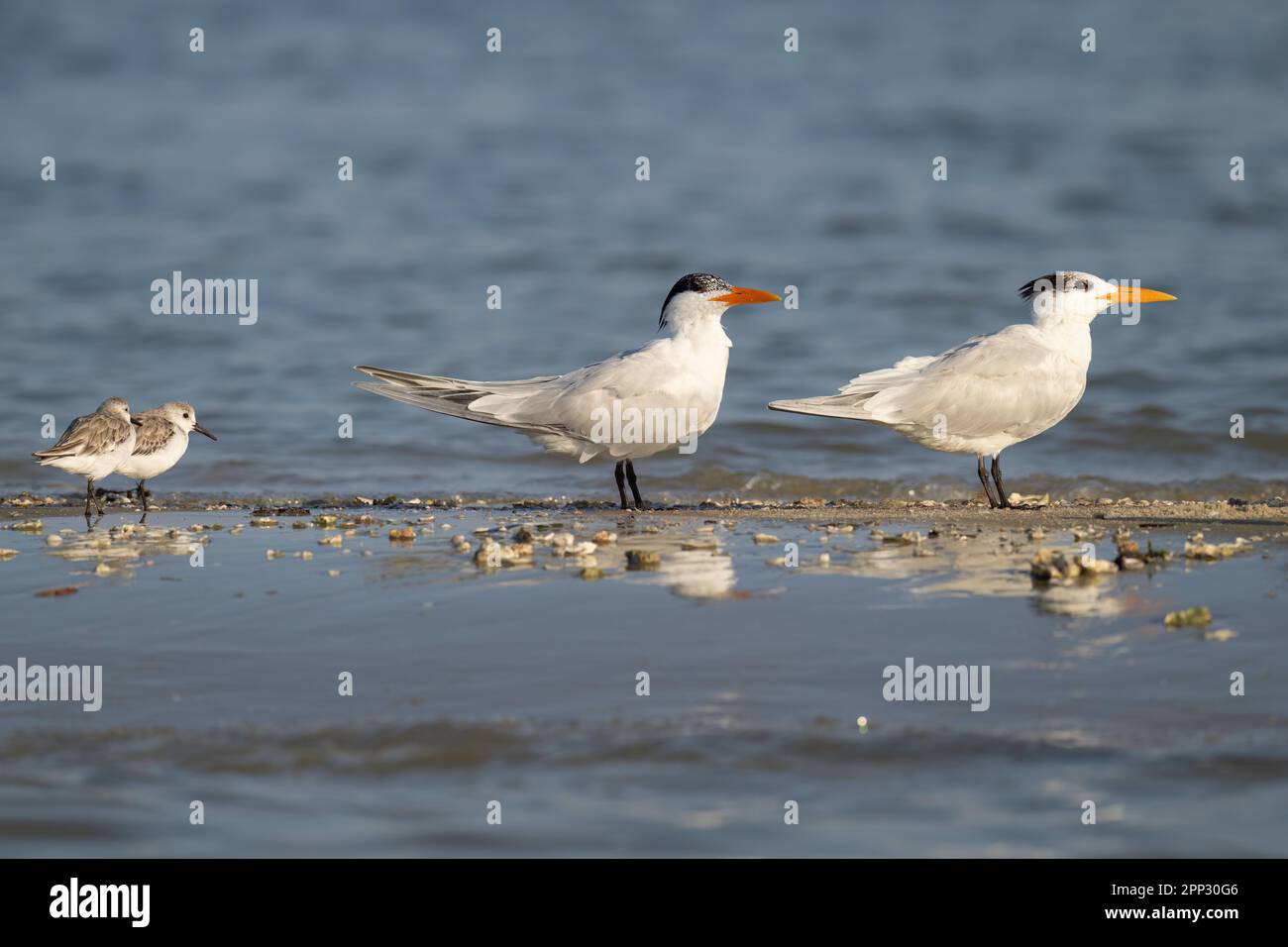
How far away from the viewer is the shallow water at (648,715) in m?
3.13

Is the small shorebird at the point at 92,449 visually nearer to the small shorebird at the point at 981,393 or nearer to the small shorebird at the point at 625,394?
the small shorebird at the point at 625,394

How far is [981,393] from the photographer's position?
7688 millimetres

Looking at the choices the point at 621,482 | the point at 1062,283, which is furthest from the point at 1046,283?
the point at 621,482

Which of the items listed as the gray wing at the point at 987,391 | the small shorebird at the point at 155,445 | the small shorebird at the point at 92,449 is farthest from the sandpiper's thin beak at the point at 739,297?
the small shorebird at the point at 92,449

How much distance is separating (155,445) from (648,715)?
4.99 metres

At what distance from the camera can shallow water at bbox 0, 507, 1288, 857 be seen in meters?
3.13

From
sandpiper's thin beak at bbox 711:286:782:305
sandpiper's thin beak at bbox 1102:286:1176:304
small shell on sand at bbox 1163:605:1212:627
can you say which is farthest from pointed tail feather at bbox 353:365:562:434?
small shell on sand at bbox 1163:605:1212:627

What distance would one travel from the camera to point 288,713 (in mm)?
3822

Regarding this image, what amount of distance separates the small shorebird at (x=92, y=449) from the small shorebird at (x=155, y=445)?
3.4 inches

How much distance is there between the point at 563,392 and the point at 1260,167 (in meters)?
11.3

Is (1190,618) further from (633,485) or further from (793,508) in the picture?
(633,485)

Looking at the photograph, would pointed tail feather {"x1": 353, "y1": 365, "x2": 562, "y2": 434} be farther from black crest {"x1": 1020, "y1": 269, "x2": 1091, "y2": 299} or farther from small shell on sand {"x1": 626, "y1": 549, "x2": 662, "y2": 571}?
black crest {"x1": 1020, "y1": 269, "x2": 1091, "y2": 299}

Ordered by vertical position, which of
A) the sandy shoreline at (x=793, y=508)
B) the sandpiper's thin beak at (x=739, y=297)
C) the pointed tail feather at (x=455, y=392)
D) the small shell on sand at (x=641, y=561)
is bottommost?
the small shell on sand at (x=641, y=561)
